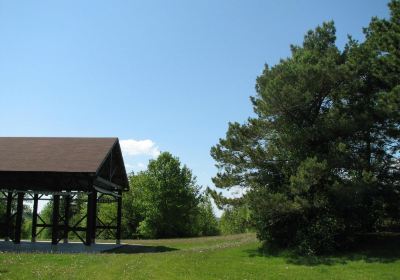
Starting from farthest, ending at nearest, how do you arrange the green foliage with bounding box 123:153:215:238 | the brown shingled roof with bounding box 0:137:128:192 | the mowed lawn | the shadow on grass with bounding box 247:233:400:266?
the green foliage with bounding box 123:153:215:238
the brown shingled roof with bounding box 0:137:128:192
the shadow on grass with bounding box 247:233:400:266
the mowed lawn

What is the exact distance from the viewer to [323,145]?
20469 mm

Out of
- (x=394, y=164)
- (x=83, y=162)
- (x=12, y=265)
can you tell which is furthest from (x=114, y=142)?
(x=394, y=164)

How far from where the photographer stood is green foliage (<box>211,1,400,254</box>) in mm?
18469

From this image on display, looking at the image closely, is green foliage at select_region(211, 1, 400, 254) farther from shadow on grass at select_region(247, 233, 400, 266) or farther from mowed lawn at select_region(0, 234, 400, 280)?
mowed lawn at select_region(0, 234, 400, 280)

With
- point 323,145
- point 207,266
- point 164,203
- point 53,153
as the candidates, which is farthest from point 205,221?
point 207,266

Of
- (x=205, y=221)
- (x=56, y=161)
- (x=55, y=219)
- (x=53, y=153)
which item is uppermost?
(x=53, y=153)

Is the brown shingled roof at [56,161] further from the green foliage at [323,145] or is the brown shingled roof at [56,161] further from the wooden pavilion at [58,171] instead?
the green foliage at [323,145]

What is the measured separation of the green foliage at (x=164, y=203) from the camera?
44.1 m

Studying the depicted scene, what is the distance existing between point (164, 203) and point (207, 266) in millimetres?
28093

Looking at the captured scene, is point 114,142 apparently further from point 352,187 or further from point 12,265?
point 352,187

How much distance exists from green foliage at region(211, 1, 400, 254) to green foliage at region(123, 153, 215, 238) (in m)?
23.9

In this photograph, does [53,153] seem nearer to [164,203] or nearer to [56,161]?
[56,161]

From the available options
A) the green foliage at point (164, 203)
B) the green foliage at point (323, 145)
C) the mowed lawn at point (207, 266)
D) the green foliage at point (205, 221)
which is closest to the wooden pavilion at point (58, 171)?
the mowed lawn at point (207, 266)

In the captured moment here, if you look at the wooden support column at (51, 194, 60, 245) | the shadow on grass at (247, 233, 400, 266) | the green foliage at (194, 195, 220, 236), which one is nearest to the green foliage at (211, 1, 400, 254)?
the shadow on grass at (247, 233, 400, 266)
